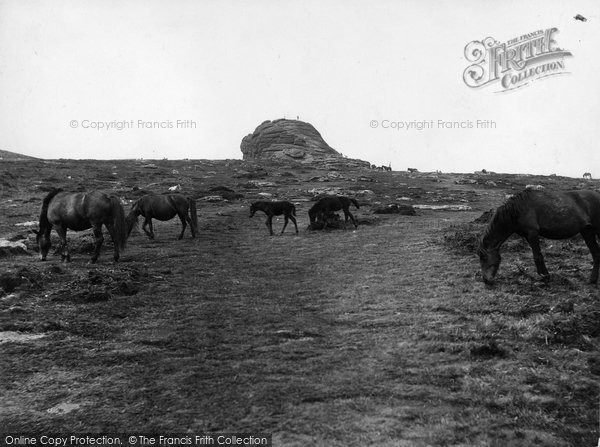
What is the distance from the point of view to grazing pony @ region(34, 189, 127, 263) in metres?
14.8

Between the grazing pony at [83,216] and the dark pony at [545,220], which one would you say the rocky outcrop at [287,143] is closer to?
the grazing pony at [83,216]

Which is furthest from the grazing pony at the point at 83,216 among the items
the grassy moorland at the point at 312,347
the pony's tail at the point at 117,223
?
the grassy moorland at the point at 312,347

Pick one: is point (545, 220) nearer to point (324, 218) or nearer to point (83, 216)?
point (324, 218)

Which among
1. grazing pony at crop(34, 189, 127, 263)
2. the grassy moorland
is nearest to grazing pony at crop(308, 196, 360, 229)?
the grassy moorland

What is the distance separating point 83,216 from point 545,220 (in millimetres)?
15098

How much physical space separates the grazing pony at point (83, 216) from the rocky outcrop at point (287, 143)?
73914 mm

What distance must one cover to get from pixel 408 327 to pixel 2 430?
286 inches

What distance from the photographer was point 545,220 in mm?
10664

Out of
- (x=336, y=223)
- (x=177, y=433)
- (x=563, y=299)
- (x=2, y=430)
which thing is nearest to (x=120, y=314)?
(x=2, y=430)

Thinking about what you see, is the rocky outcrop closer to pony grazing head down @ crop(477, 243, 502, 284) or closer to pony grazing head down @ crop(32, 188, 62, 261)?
pony grazing head down @ crop(32, 188, 62, 261)

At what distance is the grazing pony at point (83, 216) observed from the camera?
1478 centimetres

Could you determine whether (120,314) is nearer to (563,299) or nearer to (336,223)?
(563,299)

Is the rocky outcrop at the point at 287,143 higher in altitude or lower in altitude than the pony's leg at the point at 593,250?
higher

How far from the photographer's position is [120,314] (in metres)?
9.68
